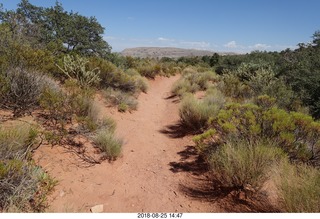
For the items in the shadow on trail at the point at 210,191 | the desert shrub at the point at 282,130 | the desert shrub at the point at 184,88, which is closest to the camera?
the shadow on trail at the point at 210,191

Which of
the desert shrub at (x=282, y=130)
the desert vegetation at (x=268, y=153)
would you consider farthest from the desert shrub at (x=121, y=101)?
the desert shrub at (x=282, y=130)

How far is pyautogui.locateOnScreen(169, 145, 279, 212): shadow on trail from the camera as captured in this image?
324 centimetres

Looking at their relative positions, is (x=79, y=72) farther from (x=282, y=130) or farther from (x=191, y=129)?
(x=282, y=130)

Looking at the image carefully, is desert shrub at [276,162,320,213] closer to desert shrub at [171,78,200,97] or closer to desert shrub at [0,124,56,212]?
desert shrub at [0,124,56,212]

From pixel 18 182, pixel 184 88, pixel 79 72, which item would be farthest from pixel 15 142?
pixel 184 88

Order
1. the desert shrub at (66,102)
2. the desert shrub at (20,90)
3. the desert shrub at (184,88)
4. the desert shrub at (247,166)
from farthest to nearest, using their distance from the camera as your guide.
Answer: the desert shrub at (184,88) < the desert shrub at (20,90) < the desert shrub at (66,102) < the desert shrub at (247,166)

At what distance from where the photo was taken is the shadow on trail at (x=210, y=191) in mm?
3239

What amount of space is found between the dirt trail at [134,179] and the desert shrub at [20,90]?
1.76 m

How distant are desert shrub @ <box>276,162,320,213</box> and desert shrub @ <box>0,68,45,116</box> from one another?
5.49m

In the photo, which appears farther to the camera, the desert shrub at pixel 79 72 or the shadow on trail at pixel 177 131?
the desert shrub at pixel 79 72

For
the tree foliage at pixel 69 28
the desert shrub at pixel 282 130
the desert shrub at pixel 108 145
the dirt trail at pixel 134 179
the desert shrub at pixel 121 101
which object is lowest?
the dirt trail at pixel 134 179

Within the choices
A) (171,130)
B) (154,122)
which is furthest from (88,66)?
(171,130)

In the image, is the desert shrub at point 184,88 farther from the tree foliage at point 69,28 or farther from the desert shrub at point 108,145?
the desert shrub at point 108,145

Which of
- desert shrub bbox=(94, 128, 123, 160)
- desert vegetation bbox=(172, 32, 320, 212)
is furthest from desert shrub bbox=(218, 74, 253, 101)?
desert shrub bbox=(94, 128, 123, 160)
